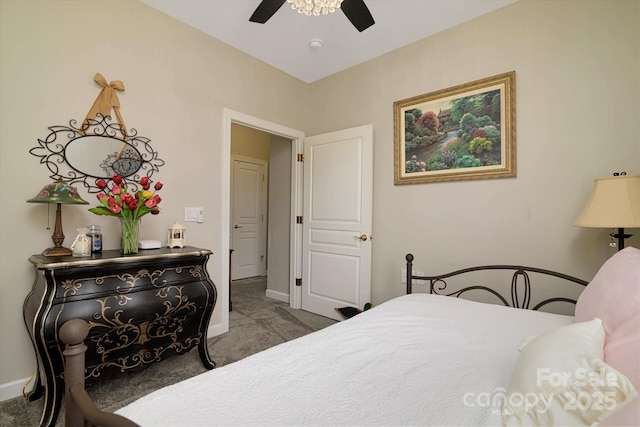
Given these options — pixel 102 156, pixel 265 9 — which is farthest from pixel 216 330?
pixel 265 9

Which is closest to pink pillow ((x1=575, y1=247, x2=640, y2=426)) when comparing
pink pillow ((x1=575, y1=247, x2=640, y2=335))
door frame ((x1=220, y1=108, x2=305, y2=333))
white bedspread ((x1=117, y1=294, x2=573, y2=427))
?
pink pillow ((x1=575, y1=247, x2=640, y2=335))

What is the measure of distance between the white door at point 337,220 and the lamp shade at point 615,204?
176 cm

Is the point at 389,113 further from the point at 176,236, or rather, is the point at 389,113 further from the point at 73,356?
the point at 73,356

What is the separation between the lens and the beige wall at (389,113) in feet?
6.27

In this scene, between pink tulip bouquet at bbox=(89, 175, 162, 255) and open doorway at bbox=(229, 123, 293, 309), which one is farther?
open doorway at bbox=(229, 123, 293, 309)

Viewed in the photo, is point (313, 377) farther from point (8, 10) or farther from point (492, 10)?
point (492, 10)

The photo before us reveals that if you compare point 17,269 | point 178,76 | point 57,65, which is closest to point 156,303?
point 17,269

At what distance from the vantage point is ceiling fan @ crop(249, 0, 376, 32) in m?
1.90

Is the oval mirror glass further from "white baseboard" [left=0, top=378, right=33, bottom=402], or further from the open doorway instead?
the open doorway

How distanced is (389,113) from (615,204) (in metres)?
1.99

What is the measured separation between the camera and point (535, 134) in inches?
90.3

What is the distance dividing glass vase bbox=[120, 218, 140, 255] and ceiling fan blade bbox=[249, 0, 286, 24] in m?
1.62

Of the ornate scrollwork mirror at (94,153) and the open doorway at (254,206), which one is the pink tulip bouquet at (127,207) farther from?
the open doorway at (254,206)

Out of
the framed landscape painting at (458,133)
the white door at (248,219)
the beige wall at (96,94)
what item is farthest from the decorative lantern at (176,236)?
the white door at (248,219)
